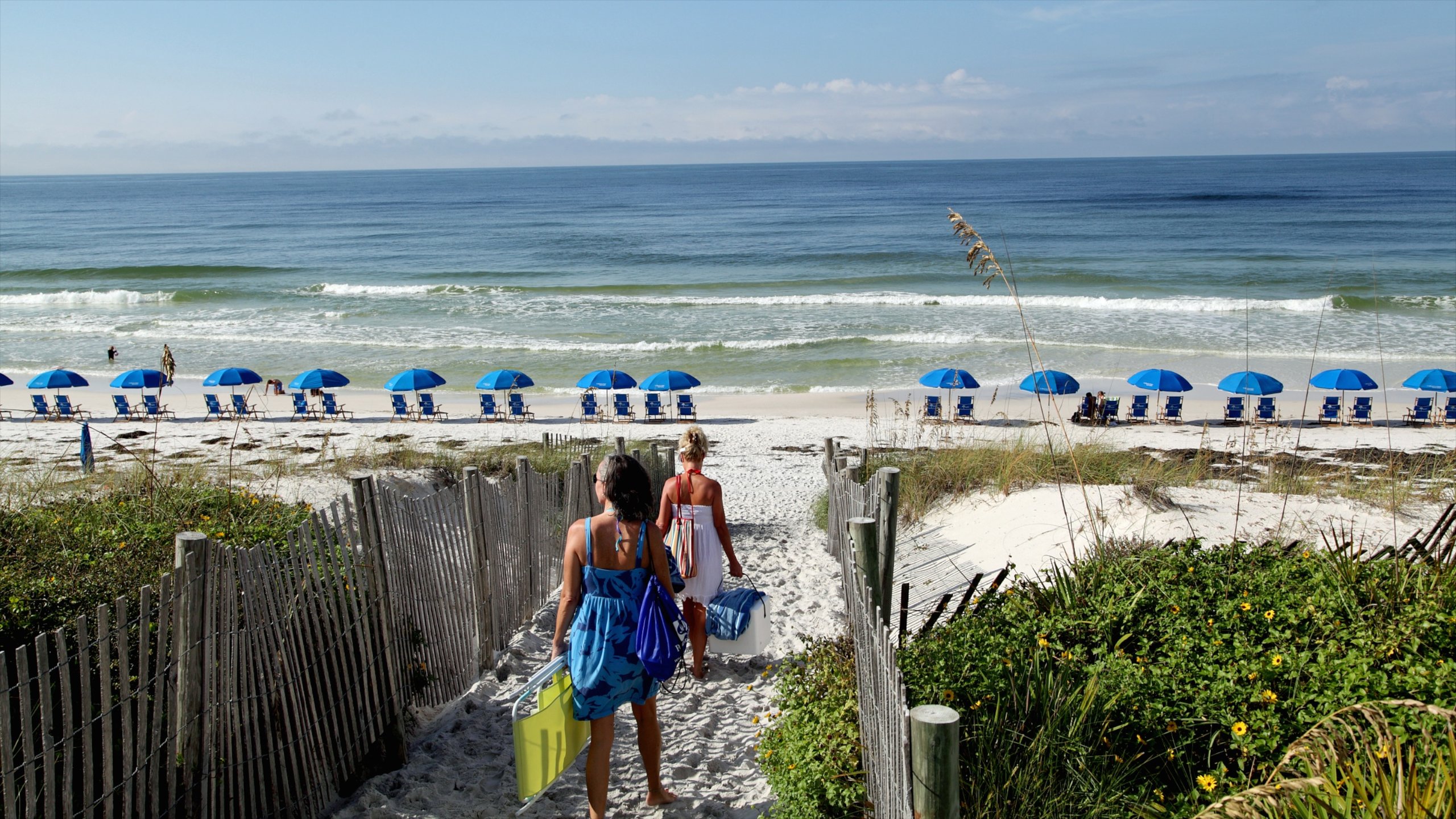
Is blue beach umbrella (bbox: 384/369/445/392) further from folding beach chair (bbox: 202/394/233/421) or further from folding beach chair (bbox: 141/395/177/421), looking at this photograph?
folding beach chair (bbox: 141/395/177/421)

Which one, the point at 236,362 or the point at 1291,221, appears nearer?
the point at 236,362

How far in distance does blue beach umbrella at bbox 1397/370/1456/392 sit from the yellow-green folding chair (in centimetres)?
1923

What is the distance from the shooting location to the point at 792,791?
367 centimetres

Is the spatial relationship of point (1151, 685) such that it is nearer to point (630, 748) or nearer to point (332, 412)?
point (630, 748)

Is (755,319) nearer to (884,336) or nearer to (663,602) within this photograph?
(884,336)

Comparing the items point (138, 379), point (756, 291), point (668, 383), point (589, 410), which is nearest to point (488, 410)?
point (589, 410)

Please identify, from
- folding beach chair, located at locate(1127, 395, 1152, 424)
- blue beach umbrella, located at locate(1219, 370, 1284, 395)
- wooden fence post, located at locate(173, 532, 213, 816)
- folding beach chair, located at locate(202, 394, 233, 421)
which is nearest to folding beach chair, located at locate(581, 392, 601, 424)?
folding beach chair, located at locate(202, 394, 233, 421)

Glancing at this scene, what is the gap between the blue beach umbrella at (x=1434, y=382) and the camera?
58.3ft

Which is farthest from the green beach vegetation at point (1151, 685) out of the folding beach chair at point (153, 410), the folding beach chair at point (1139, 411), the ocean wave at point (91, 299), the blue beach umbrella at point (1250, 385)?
the ocean wave at point (91, 299)

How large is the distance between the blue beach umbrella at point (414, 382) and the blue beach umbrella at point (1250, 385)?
1516 cm

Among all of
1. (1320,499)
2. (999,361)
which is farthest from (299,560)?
(999,361)

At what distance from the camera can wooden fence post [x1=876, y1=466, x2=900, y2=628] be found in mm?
4895

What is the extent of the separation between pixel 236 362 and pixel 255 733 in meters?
26.5

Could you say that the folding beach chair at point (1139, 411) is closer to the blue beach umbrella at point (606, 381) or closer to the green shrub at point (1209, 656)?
the blue beach umbrella at point (606, 381)
